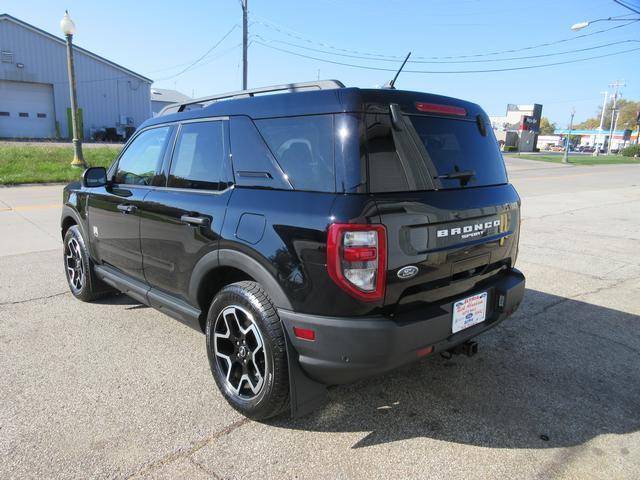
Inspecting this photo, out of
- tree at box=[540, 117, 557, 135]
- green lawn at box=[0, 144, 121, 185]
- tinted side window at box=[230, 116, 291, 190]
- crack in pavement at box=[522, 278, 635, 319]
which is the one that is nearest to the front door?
tinted side window at box=[230, 116, 291, 190]

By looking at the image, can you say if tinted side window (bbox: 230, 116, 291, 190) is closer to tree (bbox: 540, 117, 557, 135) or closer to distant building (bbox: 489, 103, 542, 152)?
distant building (bbox: 489, 103, 542, 152)

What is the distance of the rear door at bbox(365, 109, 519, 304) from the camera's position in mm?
2404

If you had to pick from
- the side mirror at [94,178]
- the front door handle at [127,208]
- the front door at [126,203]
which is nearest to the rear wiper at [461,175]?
Answer: the front door at [126,203]

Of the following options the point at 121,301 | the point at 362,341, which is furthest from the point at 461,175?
the point at 121,301

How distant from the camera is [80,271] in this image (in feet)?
15.4

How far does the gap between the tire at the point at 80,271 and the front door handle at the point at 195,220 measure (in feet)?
6.21

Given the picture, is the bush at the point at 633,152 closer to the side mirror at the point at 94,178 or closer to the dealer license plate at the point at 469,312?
the dealer license plate at the point at 469,312

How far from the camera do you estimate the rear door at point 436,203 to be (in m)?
2.40

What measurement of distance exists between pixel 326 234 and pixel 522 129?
76.2 meters

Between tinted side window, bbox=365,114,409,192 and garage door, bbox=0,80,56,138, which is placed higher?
garage door, bbox=0,80,56,138

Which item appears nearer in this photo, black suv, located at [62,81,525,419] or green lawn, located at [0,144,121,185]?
black suv, located at [62,81,525,419]

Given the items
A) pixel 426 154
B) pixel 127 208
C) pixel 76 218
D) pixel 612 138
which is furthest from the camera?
pixel 612 138

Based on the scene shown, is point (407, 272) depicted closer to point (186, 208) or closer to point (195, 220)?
point (195, 220)

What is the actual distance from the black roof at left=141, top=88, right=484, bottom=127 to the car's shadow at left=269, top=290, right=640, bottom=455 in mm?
1748
